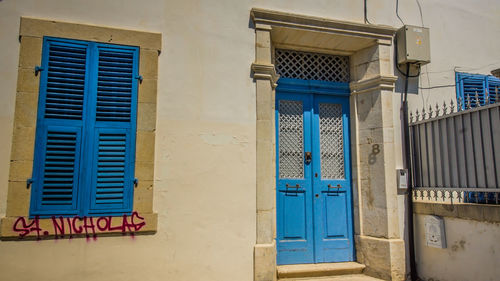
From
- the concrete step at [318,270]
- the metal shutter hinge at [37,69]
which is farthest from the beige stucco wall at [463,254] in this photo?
the metal shutter hinge at [37,69]

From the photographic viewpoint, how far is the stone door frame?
14.1 feet

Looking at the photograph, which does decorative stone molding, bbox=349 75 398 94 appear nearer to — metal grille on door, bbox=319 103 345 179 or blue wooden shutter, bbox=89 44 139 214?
metal grille on door, bbox=319 103 345 179

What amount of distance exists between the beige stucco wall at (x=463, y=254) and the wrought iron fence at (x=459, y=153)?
0.33m

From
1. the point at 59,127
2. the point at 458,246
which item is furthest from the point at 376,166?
the point at 59,127

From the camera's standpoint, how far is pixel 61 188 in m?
3.75

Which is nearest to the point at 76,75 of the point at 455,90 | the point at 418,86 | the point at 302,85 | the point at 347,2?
the point at 302,85

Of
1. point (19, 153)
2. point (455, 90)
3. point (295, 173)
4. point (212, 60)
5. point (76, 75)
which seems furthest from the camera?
point (455, 90)

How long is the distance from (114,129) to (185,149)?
0.84 m

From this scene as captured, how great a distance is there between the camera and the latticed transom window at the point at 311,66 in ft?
16.6

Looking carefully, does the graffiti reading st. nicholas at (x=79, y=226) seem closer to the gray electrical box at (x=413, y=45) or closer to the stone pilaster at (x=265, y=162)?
the stone pilaster at (x=265, y=162)

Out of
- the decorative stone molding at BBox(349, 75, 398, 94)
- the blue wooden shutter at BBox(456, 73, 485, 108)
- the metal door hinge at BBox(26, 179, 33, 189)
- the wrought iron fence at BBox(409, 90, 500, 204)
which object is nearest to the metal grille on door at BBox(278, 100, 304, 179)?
the decorative stone molding at BBox(349, 75, 398, 94)

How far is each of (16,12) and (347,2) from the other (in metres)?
4.20

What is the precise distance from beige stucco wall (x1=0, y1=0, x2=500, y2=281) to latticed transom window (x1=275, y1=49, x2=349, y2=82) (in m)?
0.72

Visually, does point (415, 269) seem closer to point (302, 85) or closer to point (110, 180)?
point (302, 85)
